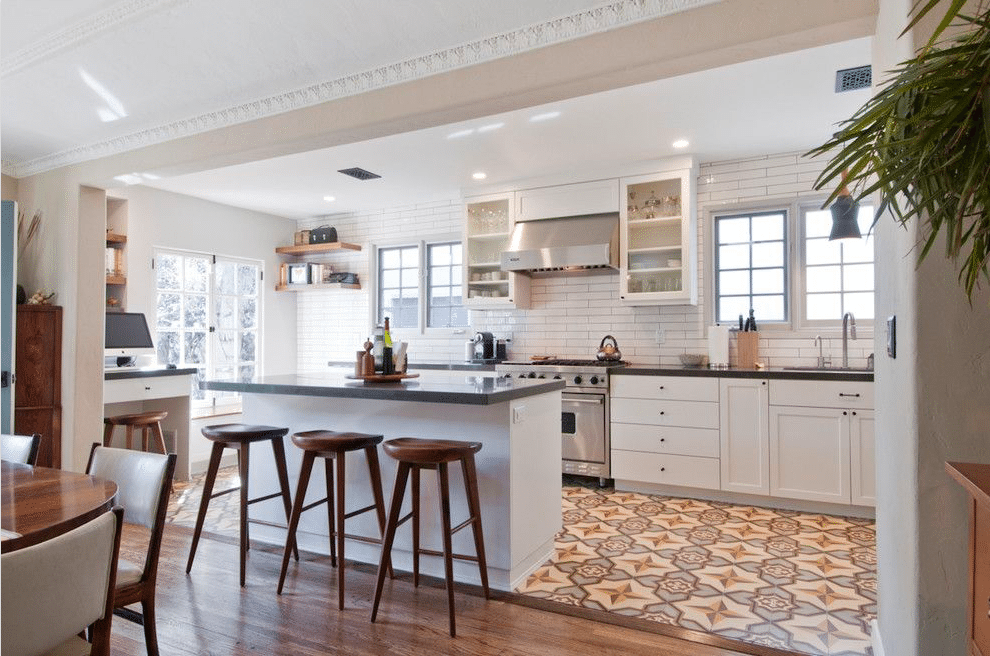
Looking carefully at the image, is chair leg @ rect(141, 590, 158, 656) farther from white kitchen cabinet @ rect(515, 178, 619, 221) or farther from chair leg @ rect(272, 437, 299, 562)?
white kitchen cabinet @ rect(515, 178, 619, 221)

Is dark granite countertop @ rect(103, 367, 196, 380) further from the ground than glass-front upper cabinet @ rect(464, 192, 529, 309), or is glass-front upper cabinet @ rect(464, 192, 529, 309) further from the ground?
glass-front upper cabinet @ rect(464, 192, 529, 309)

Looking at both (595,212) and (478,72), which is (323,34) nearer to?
(478,72)

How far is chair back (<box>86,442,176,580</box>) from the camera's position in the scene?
191 cm

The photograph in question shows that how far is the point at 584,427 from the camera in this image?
4.91m

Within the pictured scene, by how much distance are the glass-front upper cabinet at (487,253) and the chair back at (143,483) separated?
3882 millimetres

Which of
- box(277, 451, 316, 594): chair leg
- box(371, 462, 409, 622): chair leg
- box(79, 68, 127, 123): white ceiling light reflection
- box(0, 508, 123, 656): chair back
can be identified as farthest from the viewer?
box(79, 68, 127, 123): white ceiling light reflection

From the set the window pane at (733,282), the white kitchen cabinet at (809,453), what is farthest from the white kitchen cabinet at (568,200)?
the white kitchen cabinet at (809,453)

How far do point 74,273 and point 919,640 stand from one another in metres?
5.04

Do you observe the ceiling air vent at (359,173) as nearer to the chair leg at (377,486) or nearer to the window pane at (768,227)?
the chair leg at (377,486)

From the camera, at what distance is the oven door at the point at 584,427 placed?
4859 millimetres

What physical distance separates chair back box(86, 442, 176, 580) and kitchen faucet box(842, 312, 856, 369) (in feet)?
14.4

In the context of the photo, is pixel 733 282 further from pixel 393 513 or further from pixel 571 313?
pixel 393 513

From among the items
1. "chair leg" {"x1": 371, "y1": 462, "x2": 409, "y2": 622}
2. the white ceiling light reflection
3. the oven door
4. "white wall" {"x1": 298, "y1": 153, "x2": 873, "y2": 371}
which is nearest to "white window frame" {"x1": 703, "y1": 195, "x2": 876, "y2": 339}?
"white wall" {"x1": 298, "y1": 153, "x2": 873, "y2": 371}

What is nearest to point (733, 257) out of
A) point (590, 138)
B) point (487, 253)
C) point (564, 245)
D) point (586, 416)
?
point (564, 245)
